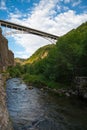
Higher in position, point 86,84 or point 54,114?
point 86,84

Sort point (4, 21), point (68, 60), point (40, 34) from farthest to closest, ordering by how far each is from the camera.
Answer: point (40, 34), point (4, 21), point (68, 60)

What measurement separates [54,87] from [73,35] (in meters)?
11.9

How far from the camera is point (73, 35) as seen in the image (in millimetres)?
42688

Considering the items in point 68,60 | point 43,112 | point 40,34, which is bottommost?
point 43,112

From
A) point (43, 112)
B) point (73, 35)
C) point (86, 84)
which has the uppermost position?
point (73, 35)

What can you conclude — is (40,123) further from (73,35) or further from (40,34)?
(40,34)

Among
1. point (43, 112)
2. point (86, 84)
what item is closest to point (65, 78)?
point (86, 84)

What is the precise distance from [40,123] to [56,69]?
27513mm

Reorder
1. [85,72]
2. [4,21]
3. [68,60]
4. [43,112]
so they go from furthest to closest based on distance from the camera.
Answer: [4,21] → [68,60] → [85,72] → [43,112]

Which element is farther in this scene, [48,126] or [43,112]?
[43,112]

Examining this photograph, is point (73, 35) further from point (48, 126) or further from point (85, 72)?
point (48, 126)

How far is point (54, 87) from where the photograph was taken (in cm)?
3978

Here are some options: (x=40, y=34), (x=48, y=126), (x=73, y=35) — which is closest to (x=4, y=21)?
(x=40, y=34)

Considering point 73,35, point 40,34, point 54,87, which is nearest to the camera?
point 54,87
